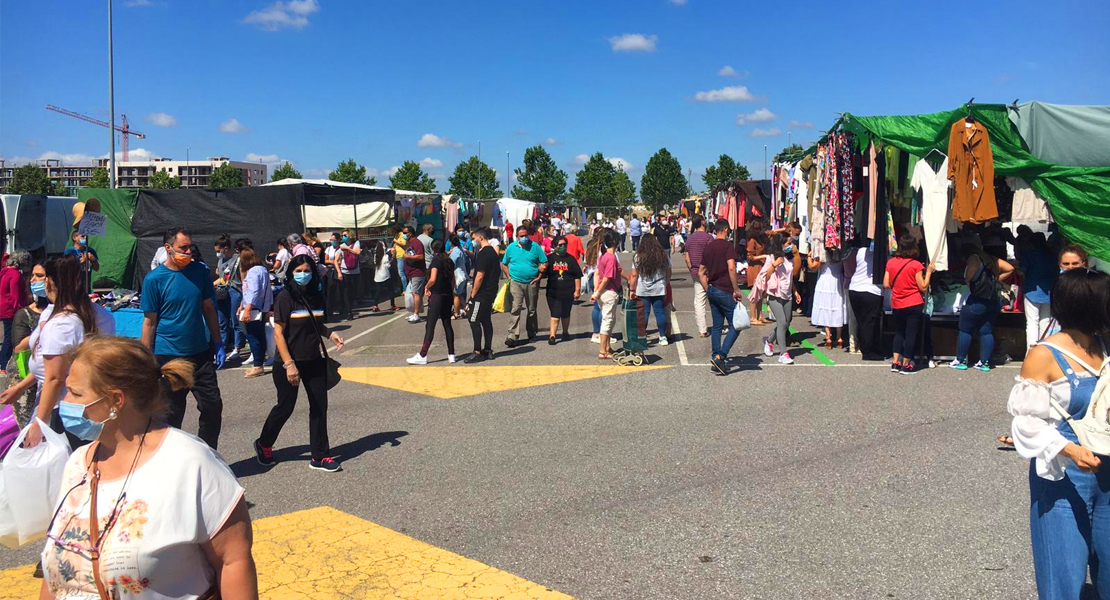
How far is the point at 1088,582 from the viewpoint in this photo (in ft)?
14.4

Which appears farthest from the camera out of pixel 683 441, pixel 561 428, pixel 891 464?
pixel 561 428

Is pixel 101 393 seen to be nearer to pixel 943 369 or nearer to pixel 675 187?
pixel 943 369

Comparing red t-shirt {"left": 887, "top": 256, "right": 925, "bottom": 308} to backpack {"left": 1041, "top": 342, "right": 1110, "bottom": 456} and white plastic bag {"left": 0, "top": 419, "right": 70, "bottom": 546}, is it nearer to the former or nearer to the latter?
backpack {"left": 1041, "top": 342, "right": 1110, "bottom": 456}

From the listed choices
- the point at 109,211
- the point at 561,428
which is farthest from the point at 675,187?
the point at 561,428

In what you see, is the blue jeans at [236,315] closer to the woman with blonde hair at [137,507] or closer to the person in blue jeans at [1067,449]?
→ the woman with blonde hair at [137,507]

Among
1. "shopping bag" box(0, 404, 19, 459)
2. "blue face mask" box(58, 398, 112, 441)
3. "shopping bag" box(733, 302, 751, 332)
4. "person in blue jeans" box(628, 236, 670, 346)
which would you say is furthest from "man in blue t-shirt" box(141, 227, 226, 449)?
"person in blue jeans" box(628, 236, 670, 346)

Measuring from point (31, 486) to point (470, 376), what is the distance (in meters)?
7.51

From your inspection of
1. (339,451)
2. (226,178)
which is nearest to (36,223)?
(339,451)

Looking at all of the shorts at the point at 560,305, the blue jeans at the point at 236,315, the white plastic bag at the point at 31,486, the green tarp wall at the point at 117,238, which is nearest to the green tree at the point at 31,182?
the green tarp wall at the point at 117,238

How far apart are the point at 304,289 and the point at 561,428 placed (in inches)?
107

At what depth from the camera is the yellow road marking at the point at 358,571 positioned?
4508 mm

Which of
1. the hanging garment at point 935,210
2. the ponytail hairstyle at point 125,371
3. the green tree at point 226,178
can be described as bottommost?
the ponytail hairstyle at point 125,371

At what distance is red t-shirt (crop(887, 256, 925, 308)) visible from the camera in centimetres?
1014

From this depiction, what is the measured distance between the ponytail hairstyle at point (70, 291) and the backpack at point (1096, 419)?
5351mm
